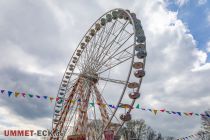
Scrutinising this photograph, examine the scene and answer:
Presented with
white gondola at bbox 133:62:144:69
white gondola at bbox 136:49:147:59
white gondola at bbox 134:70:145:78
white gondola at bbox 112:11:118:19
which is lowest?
white gondola at bbox 134:70:145:78

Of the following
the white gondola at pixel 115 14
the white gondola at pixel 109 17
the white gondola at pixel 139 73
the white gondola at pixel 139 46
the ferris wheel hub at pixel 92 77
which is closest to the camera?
the white gondola at pixel 139 73

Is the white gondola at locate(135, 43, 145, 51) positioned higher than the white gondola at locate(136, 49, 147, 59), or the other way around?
the white gondola at locate(135, 43, 145, 51)

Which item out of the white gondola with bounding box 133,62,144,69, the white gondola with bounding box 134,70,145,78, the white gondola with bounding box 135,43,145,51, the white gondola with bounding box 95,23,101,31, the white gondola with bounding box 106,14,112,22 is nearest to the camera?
A: the white gondola with bounding box 133,62,144,69

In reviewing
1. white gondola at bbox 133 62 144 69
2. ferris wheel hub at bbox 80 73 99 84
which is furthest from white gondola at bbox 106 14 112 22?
white gondola at bbox 133 62 144 69

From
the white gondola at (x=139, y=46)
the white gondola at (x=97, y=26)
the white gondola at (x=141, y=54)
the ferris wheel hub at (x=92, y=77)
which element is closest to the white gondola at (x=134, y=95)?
the white gondola at (x=141, y=54)

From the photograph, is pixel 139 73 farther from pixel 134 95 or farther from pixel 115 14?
pixel 115 14

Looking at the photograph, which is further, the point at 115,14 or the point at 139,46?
the point at 115,14

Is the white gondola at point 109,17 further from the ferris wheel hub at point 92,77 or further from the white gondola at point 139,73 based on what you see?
the white gondola at point 139,73

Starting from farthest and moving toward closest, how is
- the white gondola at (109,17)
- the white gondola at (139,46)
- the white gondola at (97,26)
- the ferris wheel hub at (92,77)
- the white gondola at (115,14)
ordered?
1. the white gondola at (97,26)
2. the white gondola at (109,17)
3. the white gondola at (115,14)
4. the ferris wheel hub at (92,77)
5. the white gondola at (139,46)

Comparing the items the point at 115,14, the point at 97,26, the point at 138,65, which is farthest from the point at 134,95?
the point at 97,26

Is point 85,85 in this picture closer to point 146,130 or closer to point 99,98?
point 99,98

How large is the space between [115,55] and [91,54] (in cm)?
357

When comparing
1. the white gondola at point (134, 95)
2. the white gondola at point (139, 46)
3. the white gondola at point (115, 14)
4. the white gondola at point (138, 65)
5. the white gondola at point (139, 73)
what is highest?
the white gondola at point (115, 14)

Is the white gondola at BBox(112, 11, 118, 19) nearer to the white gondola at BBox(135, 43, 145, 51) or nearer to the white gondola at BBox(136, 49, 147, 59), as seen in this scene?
the white gondola at BBox(135, 43, 145, 51)
